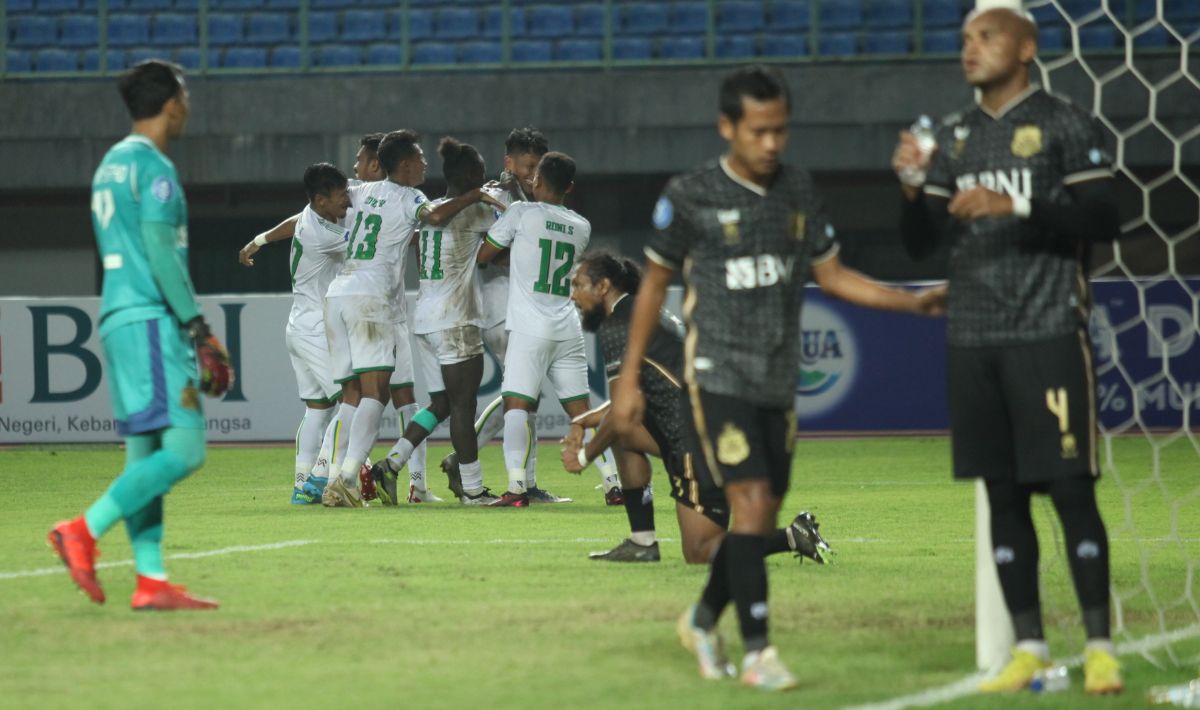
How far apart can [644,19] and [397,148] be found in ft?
39.1

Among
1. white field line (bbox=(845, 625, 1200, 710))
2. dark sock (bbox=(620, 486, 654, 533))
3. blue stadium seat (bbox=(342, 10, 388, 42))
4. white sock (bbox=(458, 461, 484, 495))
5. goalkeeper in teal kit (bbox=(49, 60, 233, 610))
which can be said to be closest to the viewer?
white field line (bbox=(845, 625, 1200, 710))

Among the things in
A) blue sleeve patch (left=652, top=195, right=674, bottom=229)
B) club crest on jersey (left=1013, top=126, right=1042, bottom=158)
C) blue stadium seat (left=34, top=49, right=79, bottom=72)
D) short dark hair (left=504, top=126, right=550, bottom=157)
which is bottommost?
blue sleeve patch (left=652, top=195, right=674, bottom=229)

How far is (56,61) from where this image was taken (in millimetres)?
22156

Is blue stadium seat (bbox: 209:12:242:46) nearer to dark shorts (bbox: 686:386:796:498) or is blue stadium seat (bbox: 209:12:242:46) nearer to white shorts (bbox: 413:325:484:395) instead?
white shorts (bbox: 413:325:484:395)

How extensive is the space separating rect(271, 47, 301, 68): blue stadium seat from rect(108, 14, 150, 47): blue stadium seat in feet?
5.55

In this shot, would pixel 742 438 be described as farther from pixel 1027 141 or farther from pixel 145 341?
pixel 145 341

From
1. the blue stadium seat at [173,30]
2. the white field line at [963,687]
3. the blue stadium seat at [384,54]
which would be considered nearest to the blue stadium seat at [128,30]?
the blue stadium seat at [173,30]

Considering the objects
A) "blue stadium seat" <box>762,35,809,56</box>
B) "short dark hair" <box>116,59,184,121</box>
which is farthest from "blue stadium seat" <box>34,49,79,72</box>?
"short dark hair" <box>116,59,184,121</box>

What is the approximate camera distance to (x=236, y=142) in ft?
68.8

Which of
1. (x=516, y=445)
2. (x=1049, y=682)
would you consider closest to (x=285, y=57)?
(x=516, y=445)

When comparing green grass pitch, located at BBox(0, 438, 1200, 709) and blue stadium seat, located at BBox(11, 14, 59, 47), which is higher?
blue stadium seat, located at BBox(11, 14, 59, 47)

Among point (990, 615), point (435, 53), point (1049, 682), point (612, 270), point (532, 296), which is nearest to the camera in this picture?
point (1049, 682)

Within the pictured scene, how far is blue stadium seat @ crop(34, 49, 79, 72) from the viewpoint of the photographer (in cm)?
2212

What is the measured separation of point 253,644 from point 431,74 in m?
16.6
